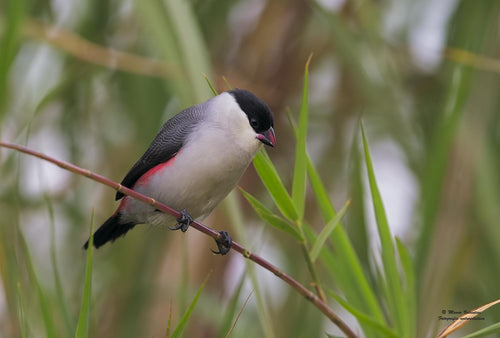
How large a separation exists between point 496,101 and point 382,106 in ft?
1.44

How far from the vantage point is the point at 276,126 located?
302 centimetres

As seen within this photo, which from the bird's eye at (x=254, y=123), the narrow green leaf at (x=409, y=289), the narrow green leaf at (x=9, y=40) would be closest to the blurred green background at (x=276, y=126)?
the narrow green leaf at (x=9, y=40)

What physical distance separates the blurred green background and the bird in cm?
8

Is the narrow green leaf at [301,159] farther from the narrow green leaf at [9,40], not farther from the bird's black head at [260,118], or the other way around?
the narrow green leaf at [9,40]

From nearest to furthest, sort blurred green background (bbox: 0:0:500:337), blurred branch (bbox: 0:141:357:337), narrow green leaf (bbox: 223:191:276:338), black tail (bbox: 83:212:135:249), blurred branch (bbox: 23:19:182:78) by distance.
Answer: blurred branch (bbox: 0:141:357:337), narrow green leaf (bbox: 223:191:276:338), black tail (bbox: 83:212:135:249), blurred green background (bbox: 0:0:500:337), blurred branch (bbox: 23:19:182:78)

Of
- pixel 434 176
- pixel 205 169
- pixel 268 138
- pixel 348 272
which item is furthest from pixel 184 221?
pixel 434 176

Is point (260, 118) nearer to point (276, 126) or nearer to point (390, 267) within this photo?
point (390, 267)

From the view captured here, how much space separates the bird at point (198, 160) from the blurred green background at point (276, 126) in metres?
0.08

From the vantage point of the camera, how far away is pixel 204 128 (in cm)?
173

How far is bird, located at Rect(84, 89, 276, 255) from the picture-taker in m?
1.61

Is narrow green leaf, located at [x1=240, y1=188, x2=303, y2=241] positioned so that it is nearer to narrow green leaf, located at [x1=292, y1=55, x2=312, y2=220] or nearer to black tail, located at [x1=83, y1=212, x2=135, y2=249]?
narrow green leaf, located at [x1=292, y1=55, x2=312, y2=220]

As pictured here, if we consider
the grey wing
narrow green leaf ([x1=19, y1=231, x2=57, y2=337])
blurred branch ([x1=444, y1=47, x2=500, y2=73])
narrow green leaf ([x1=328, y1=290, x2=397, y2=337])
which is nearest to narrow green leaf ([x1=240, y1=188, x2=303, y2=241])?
narrow green leaf ([x1=328, y1=290, x2=397, y2=337])

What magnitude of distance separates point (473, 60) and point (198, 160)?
3.54ft

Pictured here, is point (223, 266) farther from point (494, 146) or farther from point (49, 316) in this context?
point (49, 316)
